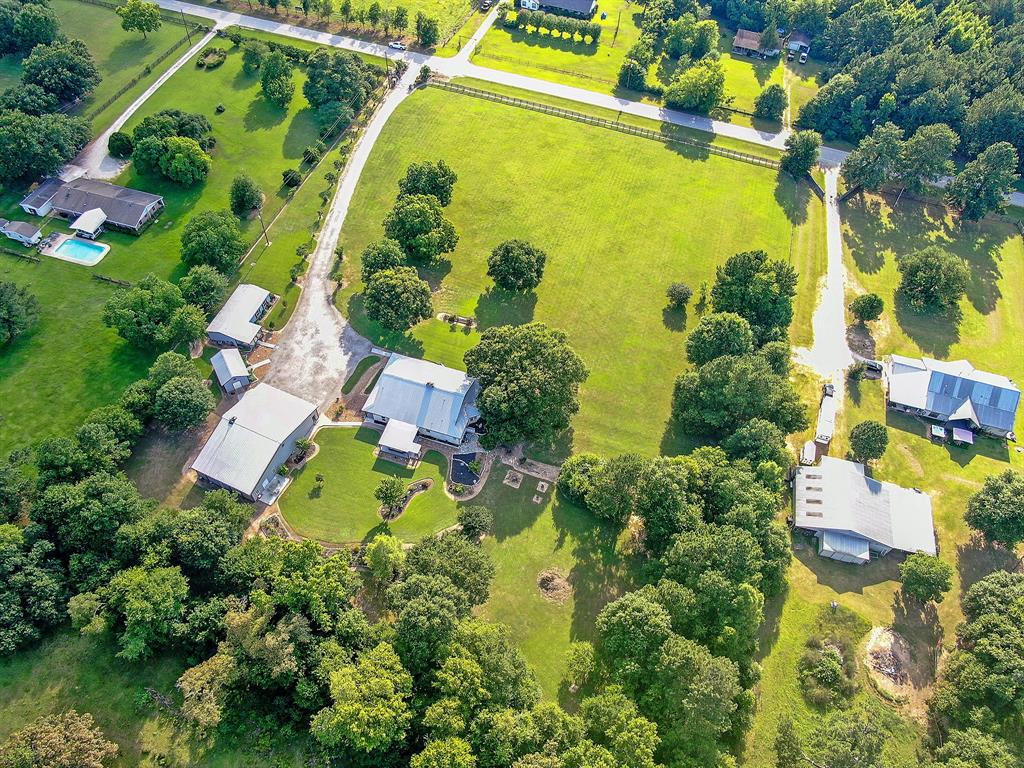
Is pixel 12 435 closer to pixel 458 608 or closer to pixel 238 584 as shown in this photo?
pixel 238 584

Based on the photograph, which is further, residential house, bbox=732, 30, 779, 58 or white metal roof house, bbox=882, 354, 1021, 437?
residential house, bbox=732, 30, 779, 58

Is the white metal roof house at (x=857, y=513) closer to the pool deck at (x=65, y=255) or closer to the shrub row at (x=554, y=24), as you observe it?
the pool deck at (x=65, y=255)

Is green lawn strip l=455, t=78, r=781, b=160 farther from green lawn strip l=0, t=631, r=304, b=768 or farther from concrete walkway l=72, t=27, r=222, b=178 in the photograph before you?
green lawn strip l=0, t=631, r=304, b=768

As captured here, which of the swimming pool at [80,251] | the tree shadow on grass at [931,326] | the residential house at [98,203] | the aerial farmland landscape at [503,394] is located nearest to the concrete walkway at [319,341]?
the aerial farmland landscape at [503,394]

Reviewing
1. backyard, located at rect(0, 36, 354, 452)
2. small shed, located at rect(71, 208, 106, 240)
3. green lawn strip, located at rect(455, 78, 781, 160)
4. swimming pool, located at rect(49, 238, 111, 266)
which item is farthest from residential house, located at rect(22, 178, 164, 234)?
green lawn strip, located at rect(455, 78, 781, 160)

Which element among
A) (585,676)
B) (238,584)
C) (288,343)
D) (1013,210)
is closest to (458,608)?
(585,676)

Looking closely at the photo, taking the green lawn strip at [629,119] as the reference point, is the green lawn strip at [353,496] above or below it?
below
